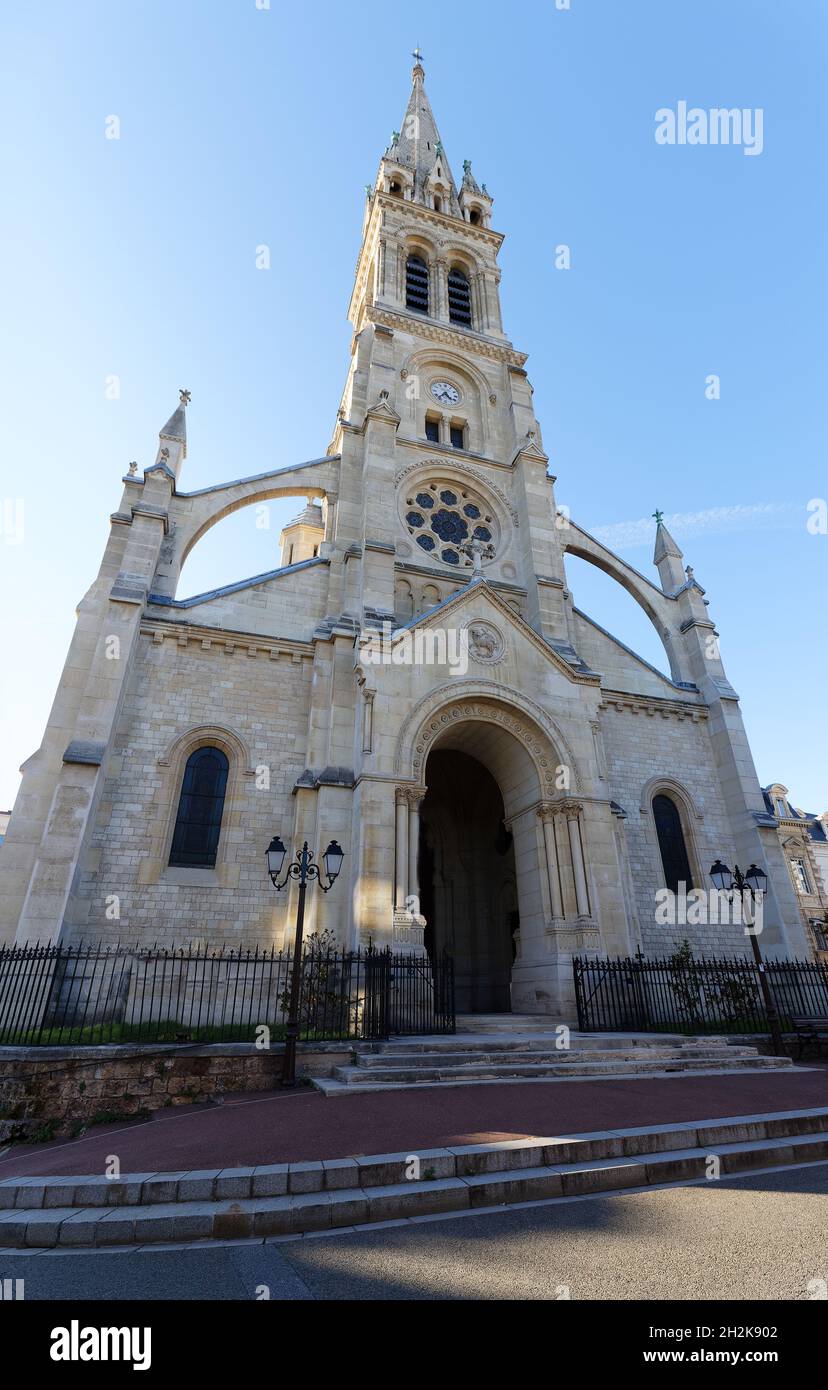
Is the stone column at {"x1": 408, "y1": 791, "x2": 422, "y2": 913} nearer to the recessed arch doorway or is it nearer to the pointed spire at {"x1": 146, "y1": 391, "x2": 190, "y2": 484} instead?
the recessed arch doorway

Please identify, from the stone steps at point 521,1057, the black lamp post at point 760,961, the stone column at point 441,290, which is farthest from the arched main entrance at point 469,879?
the stone column at point 441,290

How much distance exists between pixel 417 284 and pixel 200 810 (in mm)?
24703

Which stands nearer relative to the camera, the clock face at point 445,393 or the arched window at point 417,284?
the clock face at point 445,393

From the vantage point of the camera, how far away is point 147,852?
13.6 meters

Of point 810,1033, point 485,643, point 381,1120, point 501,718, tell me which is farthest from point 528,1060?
point 485,643

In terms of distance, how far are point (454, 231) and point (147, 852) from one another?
2990cm

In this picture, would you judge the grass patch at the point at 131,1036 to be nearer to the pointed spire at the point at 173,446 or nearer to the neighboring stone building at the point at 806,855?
the pointed spire at the point at 173,446

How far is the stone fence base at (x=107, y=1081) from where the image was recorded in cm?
780

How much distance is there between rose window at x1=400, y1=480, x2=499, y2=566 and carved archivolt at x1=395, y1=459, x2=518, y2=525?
40 centimetres

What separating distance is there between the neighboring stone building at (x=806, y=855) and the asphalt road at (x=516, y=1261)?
111ft

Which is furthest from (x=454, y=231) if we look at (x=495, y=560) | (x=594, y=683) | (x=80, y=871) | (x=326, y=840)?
(x=80, y=871)

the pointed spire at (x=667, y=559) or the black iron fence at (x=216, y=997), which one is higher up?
the pointed spire at (x=667, y=559)

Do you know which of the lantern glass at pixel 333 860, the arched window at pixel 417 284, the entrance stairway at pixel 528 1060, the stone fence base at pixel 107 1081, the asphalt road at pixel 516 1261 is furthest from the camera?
the arched window at pixel 417 284
